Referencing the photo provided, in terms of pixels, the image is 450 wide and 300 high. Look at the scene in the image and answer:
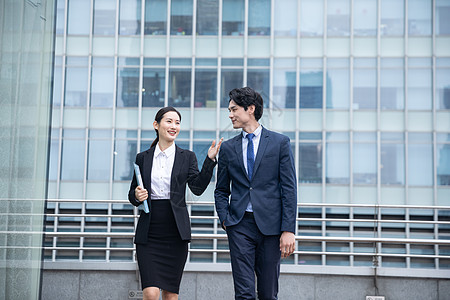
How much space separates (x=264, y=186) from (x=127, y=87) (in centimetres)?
2426

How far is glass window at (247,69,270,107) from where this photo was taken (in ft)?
92.7

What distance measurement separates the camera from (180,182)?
5508mm

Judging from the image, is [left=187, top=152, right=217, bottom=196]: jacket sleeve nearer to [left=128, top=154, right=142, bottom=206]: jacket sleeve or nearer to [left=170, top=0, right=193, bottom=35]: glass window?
[left=128, top=154, right=142, bottom=206]: jacket sleeve

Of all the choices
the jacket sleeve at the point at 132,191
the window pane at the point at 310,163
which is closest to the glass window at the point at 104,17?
the window pane at the point at 310,163

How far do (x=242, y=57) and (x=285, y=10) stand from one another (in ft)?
9.37

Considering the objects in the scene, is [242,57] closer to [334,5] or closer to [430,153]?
[334,5]

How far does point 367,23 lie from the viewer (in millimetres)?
28219

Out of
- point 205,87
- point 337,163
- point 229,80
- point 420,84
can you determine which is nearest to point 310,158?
point 337,163

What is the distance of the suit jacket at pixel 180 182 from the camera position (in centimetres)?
540

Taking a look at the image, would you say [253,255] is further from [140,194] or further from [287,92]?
[287,92]

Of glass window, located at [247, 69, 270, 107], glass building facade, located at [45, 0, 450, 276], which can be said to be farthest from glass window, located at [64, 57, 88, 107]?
glass window, located at [247, 69, 270, 107]

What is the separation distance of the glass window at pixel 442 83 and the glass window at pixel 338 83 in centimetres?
382

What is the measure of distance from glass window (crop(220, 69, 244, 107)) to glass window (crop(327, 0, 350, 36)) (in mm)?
4321

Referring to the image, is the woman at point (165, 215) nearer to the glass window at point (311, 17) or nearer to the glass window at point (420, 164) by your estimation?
the glass window at point (311, 17)
